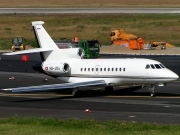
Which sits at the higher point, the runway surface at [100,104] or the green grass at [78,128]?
the green grass at [78,128]

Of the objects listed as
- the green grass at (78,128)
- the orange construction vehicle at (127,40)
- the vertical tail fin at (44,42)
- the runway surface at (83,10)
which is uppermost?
the vertical tail fin at (44,42)

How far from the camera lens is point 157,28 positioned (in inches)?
3976

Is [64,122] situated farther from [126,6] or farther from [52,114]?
[126,6]

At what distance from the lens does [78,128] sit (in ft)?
86.8

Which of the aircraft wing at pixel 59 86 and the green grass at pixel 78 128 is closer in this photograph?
the green grass at pixel 78 128

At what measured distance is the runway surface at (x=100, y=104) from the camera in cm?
3344

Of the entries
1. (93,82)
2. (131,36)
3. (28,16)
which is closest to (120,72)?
(93,82)

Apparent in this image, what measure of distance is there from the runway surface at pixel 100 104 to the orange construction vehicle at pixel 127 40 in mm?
32239

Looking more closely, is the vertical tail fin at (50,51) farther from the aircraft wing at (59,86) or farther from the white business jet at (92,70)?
the aircraft wing at (59,86)

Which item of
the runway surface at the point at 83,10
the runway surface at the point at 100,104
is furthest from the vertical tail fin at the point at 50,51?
the runway surface at the point at 83,10

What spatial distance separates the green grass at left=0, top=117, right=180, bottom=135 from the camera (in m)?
25.0

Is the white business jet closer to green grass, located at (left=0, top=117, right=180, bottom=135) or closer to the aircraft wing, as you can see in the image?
the aircraft wing

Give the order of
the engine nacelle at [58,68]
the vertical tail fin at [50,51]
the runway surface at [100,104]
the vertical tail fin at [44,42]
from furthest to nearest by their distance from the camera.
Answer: the vertical tail fin at [44,42] → the vertical tail fin at [50,51] → the engine nacelle at [58,68] → the runway surface at [100,104]

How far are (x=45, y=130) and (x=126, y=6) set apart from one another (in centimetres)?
11258
